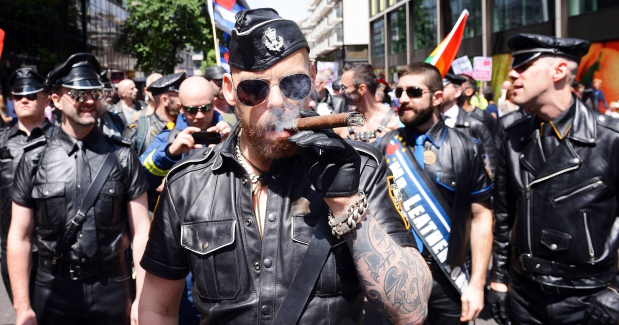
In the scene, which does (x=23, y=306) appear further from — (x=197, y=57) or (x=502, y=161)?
(x=197, y=57)

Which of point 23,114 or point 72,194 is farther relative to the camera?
point 23,114

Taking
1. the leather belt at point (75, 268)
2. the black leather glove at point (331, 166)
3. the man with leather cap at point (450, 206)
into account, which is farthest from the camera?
the man with leather cap at point (450, 206)

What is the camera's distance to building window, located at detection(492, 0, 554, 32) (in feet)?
66.3

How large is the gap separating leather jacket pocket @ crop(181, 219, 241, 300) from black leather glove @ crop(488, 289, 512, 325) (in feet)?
8.14

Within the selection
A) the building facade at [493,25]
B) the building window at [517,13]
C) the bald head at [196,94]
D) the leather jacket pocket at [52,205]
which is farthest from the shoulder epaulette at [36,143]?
the building window at [517,13]

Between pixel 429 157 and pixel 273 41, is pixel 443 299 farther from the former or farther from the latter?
pixel 273 41

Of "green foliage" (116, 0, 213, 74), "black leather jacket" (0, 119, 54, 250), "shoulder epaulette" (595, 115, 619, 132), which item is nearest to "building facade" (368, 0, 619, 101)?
"green foliage" (116, 0, 213, 74)

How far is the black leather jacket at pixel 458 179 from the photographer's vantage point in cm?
371

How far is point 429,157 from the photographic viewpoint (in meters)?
3.85

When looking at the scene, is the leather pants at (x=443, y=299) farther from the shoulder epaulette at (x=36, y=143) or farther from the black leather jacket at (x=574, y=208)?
the shoulder epaulette at (x=36, y=143)

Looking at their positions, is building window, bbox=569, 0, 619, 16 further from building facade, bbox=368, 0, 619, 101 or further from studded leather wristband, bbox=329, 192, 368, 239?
studded leather wristband, bbox=329, 192, 368, 239

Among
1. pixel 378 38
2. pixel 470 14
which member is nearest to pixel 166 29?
pixel 470 14

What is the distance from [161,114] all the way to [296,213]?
16.1 ft

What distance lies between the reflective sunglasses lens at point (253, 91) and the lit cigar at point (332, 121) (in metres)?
0.33
